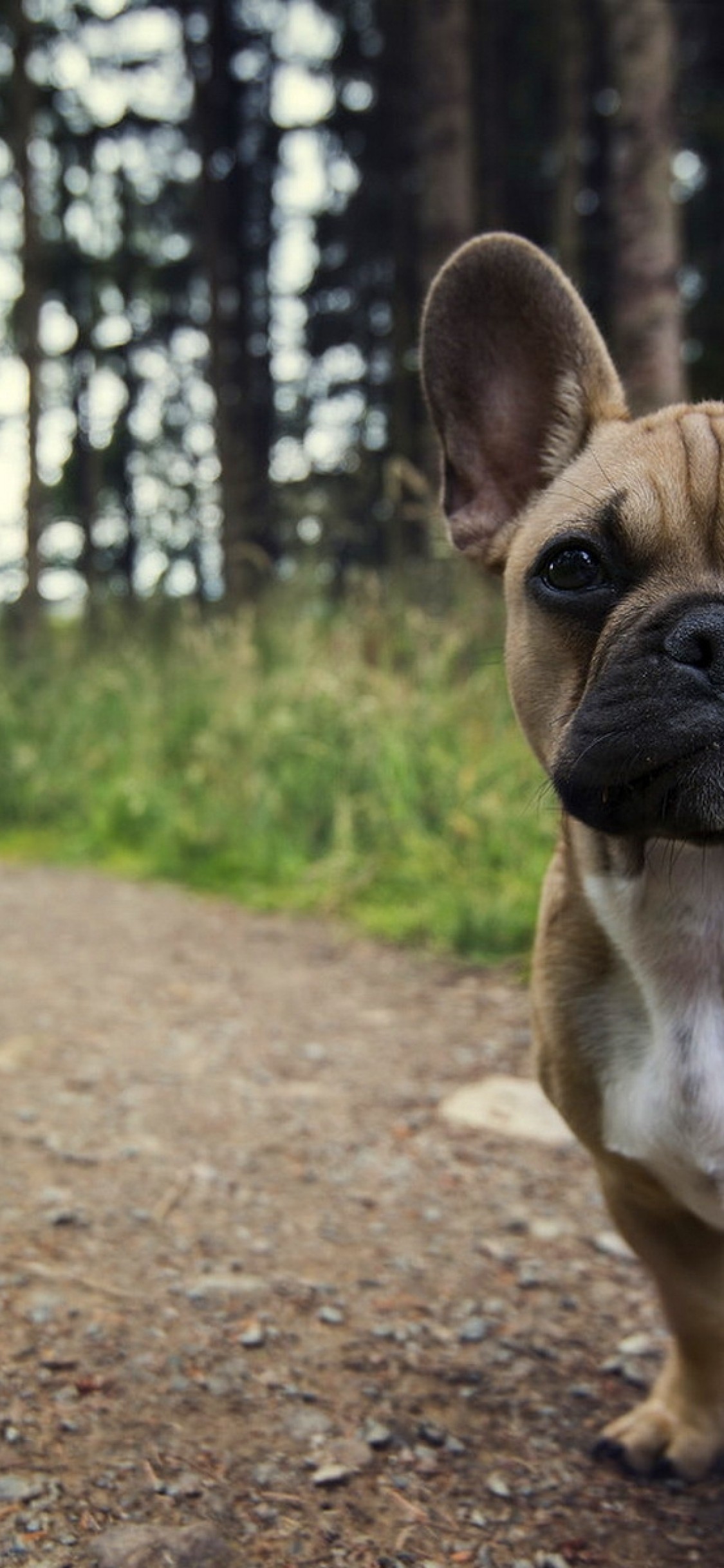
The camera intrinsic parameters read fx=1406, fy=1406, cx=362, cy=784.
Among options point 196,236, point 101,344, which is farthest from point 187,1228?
point 101,344

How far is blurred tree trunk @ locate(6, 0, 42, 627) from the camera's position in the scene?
1489 centimetres

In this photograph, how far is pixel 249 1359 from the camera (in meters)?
2.86

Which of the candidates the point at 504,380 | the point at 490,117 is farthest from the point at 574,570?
the point at 490,117

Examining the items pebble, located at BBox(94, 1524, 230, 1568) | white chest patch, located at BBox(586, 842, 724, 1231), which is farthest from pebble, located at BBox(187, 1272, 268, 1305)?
white chest patch, located at BBox(586, 842, 724, 1231)

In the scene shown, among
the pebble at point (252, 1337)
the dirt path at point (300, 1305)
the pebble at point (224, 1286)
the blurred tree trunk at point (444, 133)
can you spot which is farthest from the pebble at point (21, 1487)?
the blurred tree trunk at point (444, 133)

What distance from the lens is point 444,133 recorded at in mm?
11375

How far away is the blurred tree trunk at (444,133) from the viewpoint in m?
11.2

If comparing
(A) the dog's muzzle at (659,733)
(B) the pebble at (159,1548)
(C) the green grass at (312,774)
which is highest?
(A) the dog's muzzle at (659,733)

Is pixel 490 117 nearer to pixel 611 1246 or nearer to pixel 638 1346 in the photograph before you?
pixel 611 1246

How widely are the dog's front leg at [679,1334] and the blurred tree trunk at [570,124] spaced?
37.0 ft

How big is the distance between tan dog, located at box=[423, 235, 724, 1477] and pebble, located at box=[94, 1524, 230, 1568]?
0.88 m

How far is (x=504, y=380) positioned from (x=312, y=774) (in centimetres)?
471

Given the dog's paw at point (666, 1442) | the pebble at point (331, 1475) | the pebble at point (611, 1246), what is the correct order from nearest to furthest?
the pebble at point (331, 1475) → the dog's paw at point (666, 1442) → the pebble at point (611, 1246)

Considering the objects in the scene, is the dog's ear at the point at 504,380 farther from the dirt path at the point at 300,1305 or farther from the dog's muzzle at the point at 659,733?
the dirt path at the point at 300,1305
